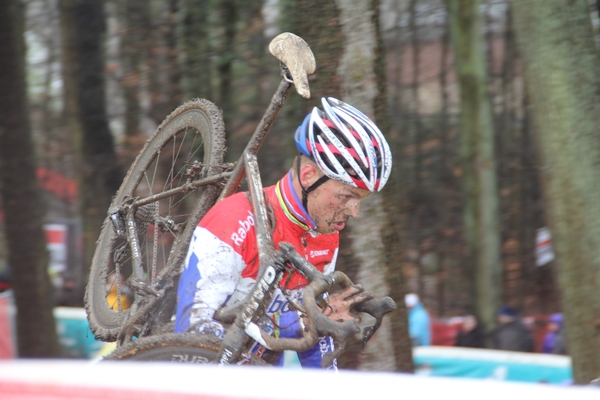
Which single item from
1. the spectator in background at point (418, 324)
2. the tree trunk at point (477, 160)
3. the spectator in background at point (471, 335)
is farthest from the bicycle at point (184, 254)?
the tree trunk at point (477, 160)

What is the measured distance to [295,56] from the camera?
3020mm

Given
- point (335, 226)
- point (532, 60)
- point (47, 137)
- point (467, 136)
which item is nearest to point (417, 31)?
point (467, 136)

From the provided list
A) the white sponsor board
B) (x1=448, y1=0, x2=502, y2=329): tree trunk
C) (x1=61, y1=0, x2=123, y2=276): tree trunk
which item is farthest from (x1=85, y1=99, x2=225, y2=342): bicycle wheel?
(x1=448, y1=0, x2=502, y2=329): tree trunk

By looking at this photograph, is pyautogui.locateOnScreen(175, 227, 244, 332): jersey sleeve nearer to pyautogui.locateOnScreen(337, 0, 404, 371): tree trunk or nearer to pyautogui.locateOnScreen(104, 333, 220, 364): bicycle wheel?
pyautogui.locateOnScreen(104, 333, 220, 364): bicycle wheel

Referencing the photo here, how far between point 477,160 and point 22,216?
5.61 metres

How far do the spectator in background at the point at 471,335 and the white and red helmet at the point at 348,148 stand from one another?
578 cm

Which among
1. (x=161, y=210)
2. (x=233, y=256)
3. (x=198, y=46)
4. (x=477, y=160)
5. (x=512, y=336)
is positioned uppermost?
(x=198, y=46)

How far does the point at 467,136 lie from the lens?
9.34 metres

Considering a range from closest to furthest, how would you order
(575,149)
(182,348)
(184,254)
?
(182,348) < (184,254) < (575,149)

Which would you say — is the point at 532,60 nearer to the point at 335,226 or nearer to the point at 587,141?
the point at 587,141

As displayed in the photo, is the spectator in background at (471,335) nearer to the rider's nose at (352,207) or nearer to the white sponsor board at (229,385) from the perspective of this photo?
the rider's nose at (352,207)

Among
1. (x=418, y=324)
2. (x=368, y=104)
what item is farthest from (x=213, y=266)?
(x=418, y=324)

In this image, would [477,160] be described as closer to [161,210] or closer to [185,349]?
[161,210]

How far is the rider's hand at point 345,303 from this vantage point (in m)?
2.48
